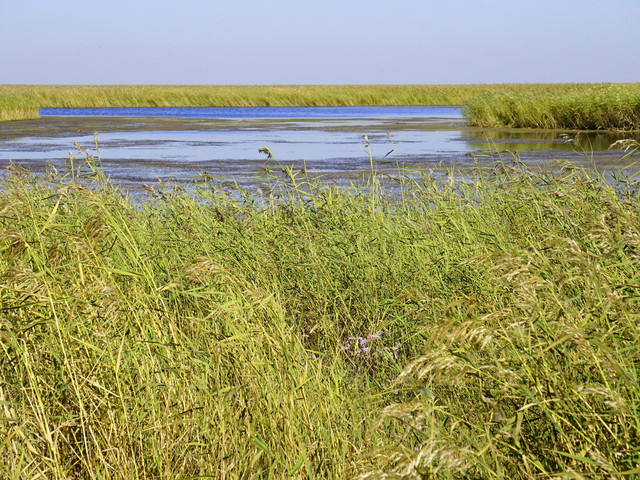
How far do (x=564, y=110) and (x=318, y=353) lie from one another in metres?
25.6

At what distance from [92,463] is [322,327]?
165cm

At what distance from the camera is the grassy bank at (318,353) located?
7.00 ft

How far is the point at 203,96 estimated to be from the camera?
62.5 metres

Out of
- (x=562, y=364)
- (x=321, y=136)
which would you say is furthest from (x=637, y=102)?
(x=562, y=364)

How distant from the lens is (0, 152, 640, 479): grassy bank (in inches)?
84.0

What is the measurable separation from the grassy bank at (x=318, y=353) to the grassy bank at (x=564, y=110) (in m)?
21.4

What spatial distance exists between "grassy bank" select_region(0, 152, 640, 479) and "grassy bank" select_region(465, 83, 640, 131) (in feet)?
70.4

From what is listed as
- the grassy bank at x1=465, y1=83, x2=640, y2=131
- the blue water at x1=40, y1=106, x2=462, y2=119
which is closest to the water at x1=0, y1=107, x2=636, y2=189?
the grassy bank at x1=465, y1=83, x2=640, y2=131

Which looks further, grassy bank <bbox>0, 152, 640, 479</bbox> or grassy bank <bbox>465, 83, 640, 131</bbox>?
grassy bank <bbox>465, 83, 640, 131</bbox>

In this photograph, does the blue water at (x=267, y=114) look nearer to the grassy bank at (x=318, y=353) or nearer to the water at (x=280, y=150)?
the water at (x=280, y=150)

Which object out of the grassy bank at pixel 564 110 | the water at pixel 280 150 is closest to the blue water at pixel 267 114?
the grassy bank at pixel 564 110

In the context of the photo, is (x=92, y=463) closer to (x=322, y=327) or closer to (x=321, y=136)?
(x=322, y=327)

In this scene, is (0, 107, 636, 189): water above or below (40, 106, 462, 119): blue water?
below

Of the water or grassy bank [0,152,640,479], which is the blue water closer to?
the water
